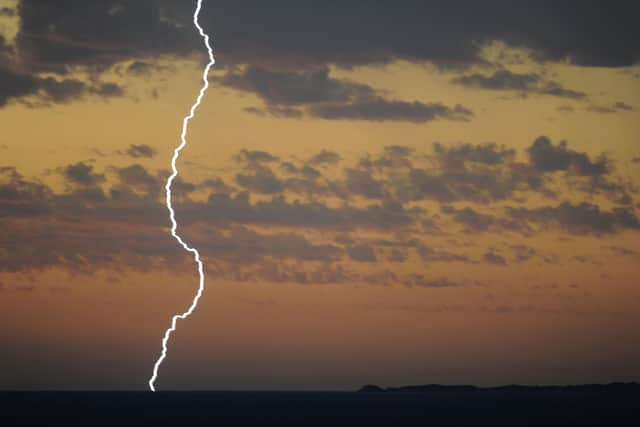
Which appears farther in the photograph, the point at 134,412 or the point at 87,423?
the point at 134,412

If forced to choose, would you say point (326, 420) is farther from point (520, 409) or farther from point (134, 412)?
point (520, 409)

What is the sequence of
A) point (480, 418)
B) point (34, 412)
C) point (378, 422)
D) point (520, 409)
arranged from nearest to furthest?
point (378, 422) < point (480, 418) < point (34, 412) < point (520, 409)

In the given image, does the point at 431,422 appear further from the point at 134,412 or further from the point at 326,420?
Answer: the point at 134,412

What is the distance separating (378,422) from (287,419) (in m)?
11.4

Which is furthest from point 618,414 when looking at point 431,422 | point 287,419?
point 287,419

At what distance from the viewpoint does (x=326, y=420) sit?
445 feet

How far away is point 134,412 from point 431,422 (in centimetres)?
4050

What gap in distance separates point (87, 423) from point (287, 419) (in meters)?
23.5

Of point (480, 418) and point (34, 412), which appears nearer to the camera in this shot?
point (480, 418)

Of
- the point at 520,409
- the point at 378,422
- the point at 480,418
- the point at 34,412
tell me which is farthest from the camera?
the point at 520,409

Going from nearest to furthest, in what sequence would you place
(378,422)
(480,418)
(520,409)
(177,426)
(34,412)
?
(177,426), (378,422), (480,418), (34,412), (520,409)

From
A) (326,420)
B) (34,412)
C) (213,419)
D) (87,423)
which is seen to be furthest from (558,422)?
(34,412)

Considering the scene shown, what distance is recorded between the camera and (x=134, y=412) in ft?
512

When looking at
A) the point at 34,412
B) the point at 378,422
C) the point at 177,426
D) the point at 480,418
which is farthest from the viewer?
the point at 34,412
